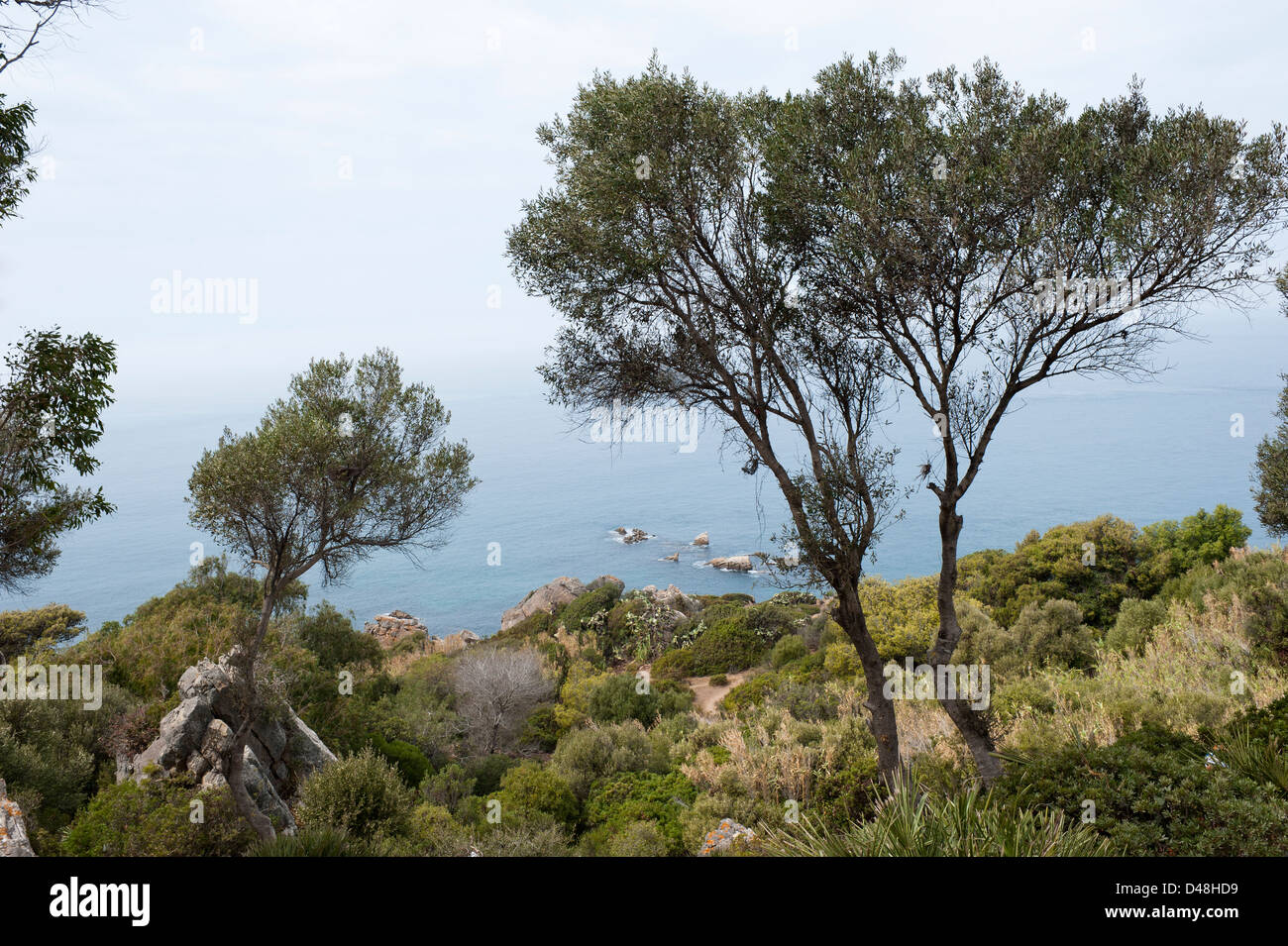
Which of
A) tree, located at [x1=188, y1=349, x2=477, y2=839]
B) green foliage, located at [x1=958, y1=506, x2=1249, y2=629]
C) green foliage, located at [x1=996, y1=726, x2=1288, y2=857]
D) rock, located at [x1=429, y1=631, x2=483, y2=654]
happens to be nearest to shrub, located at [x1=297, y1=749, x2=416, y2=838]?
tree, located at [x1=188, y1=349, x2=477, y2=839]

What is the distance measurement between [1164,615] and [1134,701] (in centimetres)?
868

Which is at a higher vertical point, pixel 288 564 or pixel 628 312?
pixel 628 312

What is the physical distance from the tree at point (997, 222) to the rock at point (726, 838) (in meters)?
3.19

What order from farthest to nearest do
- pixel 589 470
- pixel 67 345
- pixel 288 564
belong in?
pixel 589 470 < pixel 288 564 < pixel 67 345

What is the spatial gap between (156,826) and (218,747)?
219 cm

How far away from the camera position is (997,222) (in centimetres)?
783

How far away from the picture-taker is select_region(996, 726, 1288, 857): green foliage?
5.47m

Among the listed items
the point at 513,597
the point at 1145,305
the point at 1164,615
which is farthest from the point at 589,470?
Result: the point at 1145,305

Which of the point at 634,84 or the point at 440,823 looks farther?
the point at 440,823

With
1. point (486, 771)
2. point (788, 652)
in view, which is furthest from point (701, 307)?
point (788, 652)

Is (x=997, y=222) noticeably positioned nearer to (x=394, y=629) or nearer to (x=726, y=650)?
(x=726, y=650)

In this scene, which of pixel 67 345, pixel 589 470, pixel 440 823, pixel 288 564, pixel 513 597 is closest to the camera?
pixel 67 345

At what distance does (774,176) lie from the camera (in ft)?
28.4
